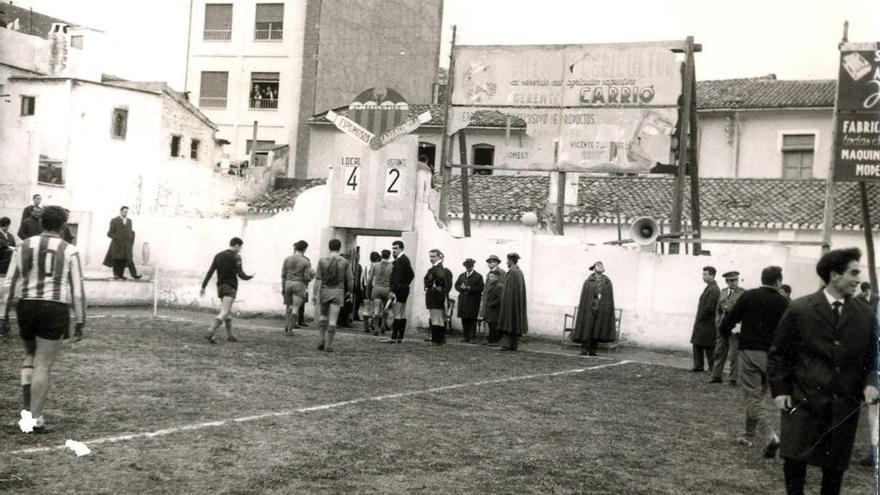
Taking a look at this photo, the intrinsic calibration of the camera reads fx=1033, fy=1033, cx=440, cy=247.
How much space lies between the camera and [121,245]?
1054 inches

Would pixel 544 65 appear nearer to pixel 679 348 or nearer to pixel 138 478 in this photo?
pixel 679 348

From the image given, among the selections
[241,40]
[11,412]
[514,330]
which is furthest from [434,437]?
[241,40]

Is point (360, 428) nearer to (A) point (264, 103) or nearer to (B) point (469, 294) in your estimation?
(B) point (469, 294)

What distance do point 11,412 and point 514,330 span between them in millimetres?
12131

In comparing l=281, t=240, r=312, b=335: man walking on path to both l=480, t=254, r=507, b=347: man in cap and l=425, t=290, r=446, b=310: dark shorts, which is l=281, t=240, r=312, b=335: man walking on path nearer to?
l=425, t=290, r=446, b=310: dark shorts

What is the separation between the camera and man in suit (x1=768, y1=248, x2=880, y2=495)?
261 inches

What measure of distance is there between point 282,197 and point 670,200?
1616 centimetres

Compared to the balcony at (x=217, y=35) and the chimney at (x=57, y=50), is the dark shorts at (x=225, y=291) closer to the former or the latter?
the chimney at (x=57, y=50)

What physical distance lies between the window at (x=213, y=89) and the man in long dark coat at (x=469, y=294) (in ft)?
104

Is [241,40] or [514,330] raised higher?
[241,40]

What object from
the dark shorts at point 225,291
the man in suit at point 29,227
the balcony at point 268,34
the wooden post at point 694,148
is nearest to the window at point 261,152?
the balcony at point 268,34

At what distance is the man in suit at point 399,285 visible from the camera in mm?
19469

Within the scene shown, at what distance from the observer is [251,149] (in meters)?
47.7

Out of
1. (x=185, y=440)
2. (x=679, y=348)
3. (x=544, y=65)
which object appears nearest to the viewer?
(x=185, y=440)
